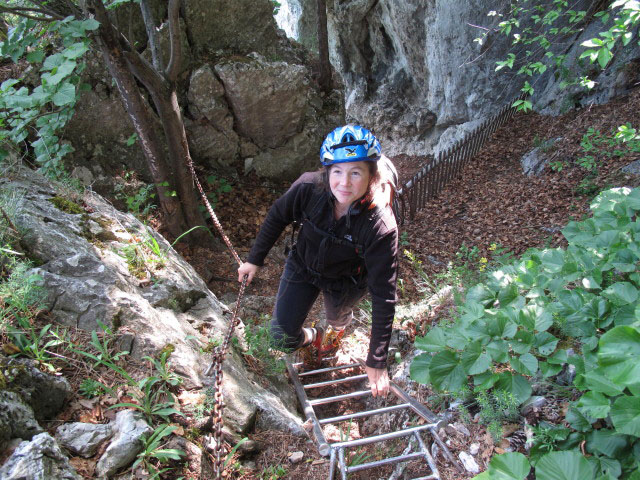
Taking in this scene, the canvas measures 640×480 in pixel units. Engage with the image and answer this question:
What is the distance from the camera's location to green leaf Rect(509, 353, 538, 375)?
5.44 feet

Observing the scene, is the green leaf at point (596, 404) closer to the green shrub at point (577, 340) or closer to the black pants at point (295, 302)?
the green shrub at point (577, 340)

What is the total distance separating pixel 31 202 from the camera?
10.3ft

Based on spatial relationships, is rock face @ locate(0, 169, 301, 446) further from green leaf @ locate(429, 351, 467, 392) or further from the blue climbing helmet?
the blue climbing helmet

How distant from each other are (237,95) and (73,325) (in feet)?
17.5

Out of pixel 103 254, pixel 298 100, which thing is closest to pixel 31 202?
pixel 103 254

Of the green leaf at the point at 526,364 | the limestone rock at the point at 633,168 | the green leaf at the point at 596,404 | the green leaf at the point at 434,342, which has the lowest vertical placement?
the limestone rock at the point at 633,168

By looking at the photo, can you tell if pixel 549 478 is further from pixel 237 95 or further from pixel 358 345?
pixel 237 95

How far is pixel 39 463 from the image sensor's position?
5.14ft

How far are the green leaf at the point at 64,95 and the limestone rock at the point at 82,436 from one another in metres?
2.17

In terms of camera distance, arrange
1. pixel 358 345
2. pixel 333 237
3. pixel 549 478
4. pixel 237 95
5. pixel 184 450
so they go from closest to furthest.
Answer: pixel 549 478 → pixel 184 450 → pixel 333 237 → pixel 358 345 → pixel 237 95

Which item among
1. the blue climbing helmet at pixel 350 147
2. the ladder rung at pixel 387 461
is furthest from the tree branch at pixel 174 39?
the ladder rung at pixel 387 461

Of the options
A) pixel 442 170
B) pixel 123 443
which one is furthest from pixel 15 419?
pixel 442 170

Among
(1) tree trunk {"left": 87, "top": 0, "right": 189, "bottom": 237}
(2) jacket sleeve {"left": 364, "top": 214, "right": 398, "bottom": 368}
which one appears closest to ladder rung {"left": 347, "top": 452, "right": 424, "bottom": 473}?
(2) jacket sleeve {"left": 364, "top": 214, "right": 398, "bottom": 368}

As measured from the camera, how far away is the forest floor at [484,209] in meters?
5.96
